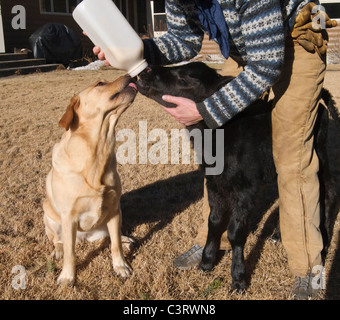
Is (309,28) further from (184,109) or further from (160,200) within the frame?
(160,200)

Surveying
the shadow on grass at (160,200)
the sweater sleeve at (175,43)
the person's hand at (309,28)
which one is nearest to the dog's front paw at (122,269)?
the shadow on grass at (160,200)

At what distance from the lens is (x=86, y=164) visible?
248cm

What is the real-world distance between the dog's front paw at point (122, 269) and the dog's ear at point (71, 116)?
3.34 ft

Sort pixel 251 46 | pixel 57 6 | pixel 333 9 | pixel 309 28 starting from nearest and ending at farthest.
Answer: pixel 251 46, pixel 309 28, pixel 57 6, pixel 333 9

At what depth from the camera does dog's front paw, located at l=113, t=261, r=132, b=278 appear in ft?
8.62

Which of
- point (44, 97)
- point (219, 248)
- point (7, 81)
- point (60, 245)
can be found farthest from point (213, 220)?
point (7, 81)

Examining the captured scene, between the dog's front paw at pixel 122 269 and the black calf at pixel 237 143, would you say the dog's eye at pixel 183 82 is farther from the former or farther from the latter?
the dog's front paw at pixel 122 269

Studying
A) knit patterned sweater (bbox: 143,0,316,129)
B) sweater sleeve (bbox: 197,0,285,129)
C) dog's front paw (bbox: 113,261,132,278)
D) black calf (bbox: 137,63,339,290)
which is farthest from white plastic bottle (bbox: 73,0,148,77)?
dog's front paw (bbox: 113,261,132,278)

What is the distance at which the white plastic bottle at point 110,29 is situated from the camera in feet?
7.20

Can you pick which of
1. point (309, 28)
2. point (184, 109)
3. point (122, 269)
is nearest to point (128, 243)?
point (122, 269)

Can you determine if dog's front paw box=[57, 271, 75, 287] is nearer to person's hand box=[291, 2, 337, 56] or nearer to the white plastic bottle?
the white plastic bottle

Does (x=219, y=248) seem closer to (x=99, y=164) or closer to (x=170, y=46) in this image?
(x=99, y=164)

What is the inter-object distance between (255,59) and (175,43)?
0.92 metres

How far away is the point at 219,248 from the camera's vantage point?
2.88 m
